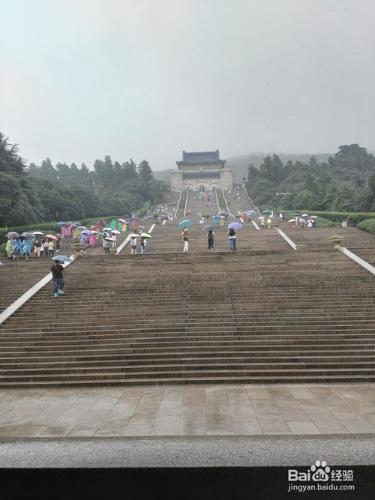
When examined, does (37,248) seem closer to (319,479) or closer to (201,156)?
(319,479)

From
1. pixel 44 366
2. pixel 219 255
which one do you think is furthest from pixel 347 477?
pixel 219 255

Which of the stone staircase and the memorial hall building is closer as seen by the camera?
the stone staircase

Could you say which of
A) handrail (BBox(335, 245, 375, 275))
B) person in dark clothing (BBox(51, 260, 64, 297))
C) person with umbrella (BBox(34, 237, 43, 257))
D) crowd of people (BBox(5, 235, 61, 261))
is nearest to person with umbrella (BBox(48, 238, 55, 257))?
crowd of people (BBox(5, 235, 61, 261))

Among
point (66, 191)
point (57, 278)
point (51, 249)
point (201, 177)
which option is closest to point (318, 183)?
point (66, 191)

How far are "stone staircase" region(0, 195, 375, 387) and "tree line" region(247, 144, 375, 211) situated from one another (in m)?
26.4

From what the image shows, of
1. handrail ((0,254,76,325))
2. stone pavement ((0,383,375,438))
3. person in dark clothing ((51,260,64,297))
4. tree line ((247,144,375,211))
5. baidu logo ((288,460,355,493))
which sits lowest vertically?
stone pavement ((0,383,375,438))

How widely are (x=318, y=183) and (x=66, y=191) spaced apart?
104ft

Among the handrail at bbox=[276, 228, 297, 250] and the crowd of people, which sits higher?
the crowd of people

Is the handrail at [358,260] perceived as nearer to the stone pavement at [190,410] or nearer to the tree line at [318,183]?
the stone pavement at [190,410]

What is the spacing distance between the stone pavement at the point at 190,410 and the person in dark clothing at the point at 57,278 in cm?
538

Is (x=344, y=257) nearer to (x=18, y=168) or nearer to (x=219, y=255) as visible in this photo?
(x=219, y=255)

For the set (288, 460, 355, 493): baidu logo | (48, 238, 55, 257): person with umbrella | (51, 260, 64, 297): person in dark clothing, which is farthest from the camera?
(48, 238, 55, 257): person with umbrella

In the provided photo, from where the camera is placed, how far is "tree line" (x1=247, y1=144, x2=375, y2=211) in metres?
42.3

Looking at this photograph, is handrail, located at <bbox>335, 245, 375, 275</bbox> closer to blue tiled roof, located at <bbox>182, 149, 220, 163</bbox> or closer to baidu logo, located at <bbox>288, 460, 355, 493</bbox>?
baidu logo, located at <bbox>288, 460, 355, 493</bbox>
